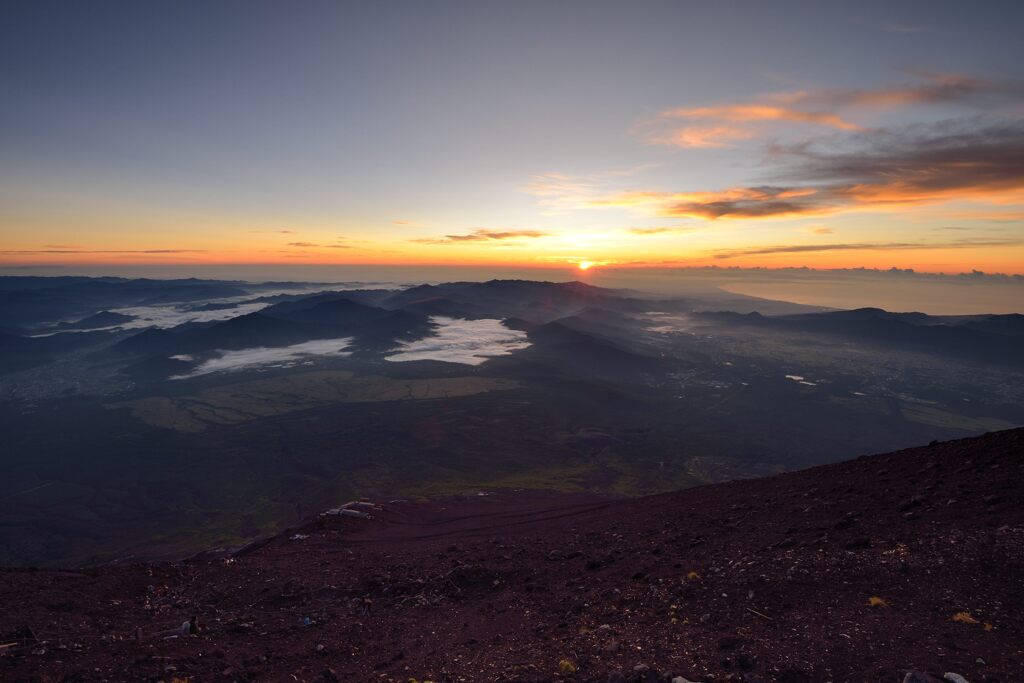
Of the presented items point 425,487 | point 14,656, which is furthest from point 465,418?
point 14,656

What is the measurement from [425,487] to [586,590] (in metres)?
98.9

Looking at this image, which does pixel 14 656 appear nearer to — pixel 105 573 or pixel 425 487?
pixel 105 573

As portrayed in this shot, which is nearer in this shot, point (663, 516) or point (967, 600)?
point (967, 600)

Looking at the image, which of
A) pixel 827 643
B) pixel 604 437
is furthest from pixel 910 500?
pixel 604 437

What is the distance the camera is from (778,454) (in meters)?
140

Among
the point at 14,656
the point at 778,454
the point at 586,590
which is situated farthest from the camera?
the point at 778,454

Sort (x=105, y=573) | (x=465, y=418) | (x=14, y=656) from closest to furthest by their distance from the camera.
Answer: (x=14, y=656), (x=105, y=573), (x=465, y=418)

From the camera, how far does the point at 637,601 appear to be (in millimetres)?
15758

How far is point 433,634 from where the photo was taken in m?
16.0

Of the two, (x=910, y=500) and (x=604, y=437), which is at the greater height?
(x=910, y=500)

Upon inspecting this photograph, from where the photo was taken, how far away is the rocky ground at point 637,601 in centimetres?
1107

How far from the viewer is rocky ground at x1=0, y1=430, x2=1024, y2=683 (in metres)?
11.1

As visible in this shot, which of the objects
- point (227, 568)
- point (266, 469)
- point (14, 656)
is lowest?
point (266, 469)

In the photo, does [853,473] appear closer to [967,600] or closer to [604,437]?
[967,600]
